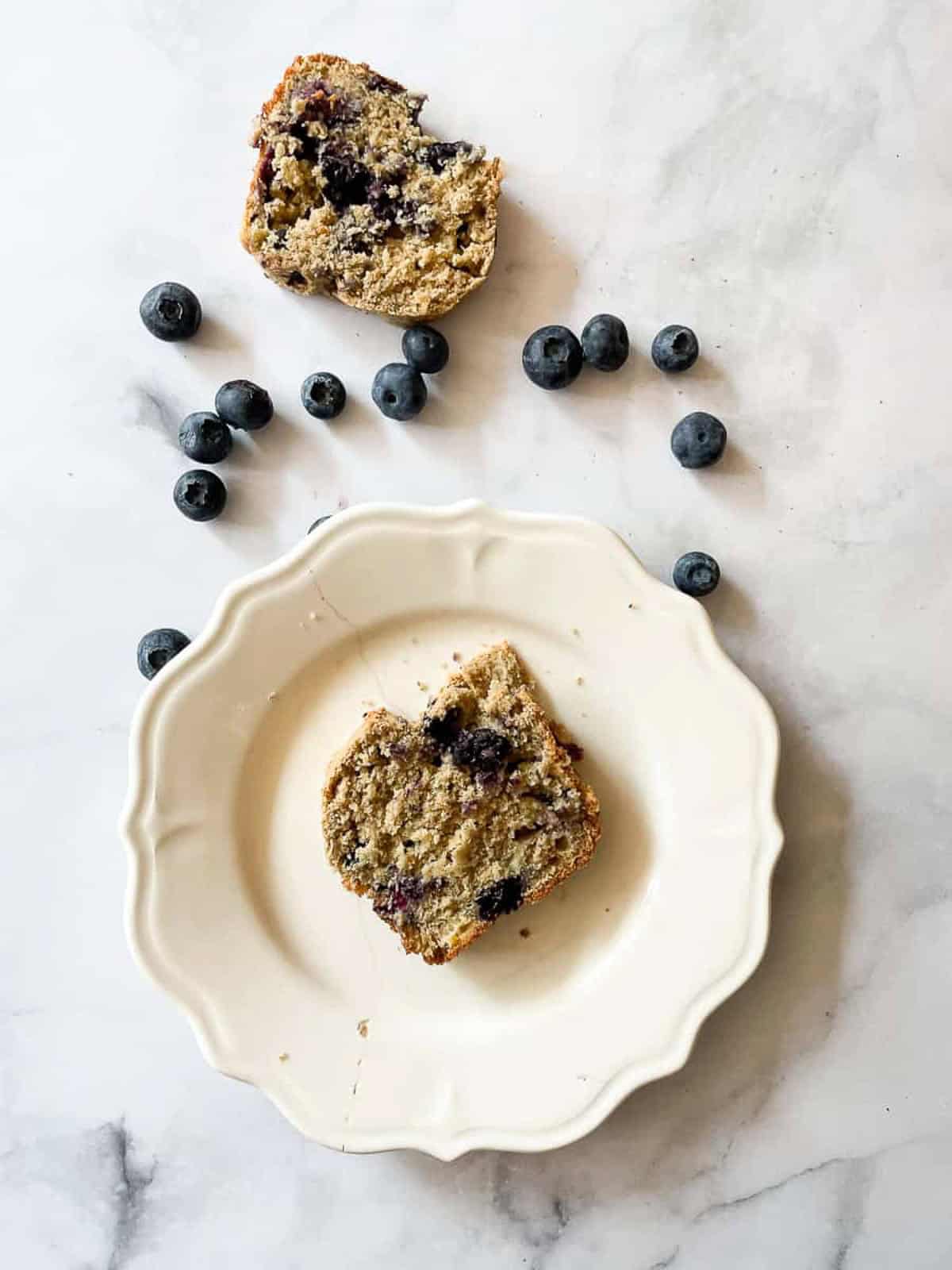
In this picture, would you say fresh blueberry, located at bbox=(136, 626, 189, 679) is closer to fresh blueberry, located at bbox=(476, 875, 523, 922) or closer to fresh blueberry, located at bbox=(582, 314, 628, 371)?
fresh blueberry, located at bbox=(476, 875, 523, 922)

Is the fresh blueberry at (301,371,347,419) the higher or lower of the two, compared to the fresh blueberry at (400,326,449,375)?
lower

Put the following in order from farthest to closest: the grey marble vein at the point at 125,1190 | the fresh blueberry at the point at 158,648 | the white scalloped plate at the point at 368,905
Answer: the grey marble vein at the point at 125,1190 < the fresh blueberry at the point at 158,648 < the white scalloped plate at the point at 368,905

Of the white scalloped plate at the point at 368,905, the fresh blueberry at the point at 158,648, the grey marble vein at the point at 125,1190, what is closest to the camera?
the white scalloped plate at the point at 368,905

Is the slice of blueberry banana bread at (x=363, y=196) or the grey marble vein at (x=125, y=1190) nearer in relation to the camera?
the slice of blueberry banana bread at (x=363, y=196)

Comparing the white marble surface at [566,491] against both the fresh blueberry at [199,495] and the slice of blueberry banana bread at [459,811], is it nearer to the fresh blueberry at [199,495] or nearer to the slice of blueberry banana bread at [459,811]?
the fresh blueberry at [199,495]

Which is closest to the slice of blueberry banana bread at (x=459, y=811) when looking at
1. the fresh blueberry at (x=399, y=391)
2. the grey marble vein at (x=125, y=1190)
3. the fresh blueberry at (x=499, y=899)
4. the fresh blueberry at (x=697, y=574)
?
the fresh blueberry at (x=499, y=899)

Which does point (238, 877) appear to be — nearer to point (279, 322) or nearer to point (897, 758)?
point (279, 322)

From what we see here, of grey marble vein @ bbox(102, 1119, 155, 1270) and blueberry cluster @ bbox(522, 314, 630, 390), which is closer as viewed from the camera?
blueberry cluster @ bbox(522, 314, 630, 390)

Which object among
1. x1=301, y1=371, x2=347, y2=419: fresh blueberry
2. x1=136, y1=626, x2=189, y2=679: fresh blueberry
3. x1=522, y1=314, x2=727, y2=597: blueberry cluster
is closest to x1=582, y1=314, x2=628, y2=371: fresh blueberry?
x1=522, y1=314, x2=727, y2=597: blueberry cluster
